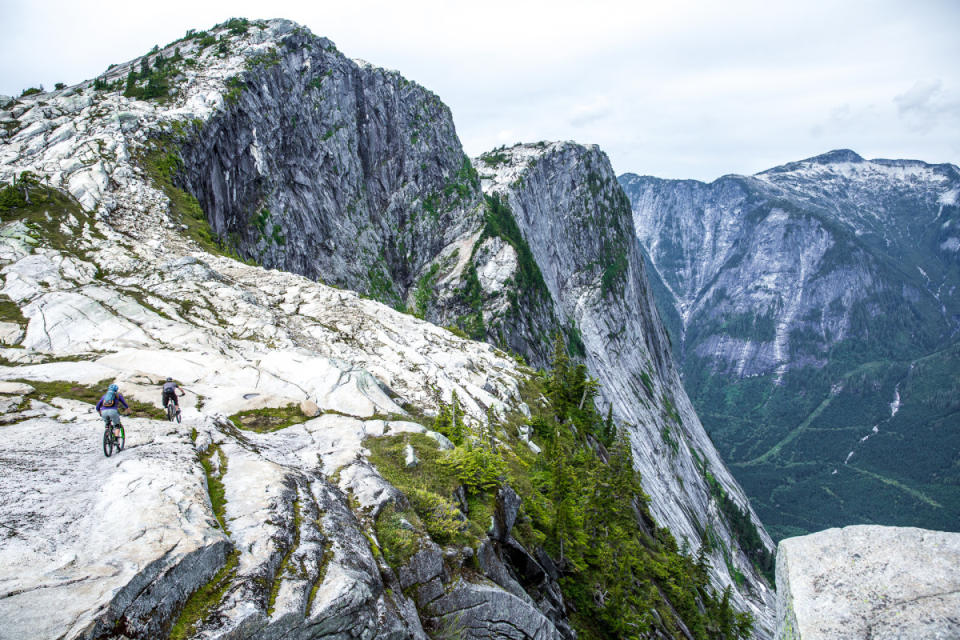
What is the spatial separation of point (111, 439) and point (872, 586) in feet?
58.4

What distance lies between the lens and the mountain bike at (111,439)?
1302 centimetres

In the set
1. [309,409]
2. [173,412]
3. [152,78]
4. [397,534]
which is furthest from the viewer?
[152,78]

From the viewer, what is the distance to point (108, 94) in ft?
165

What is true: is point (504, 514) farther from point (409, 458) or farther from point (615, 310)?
point (615, 310)

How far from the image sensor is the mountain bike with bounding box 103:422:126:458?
13018mm

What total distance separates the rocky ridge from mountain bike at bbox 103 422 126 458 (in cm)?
30

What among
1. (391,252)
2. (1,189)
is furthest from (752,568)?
(1,189)

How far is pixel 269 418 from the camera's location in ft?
64.0

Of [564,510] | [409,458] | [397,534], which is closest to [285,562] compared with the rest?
[397,534]

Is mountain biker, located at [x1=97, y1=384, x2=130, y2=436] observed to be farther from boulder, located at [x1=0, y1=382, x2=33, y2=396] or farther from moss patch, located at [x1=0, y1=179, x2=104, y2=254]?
moss patch, located at [x1=0, y1=179, x2=104, y2=254]

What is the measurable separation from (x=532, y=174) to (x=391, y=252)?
57302 millimetres

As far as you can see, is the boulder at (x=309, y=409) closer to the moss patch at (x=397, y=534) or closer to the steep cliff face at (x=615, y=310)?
the moss patch at (x=397, y=534)

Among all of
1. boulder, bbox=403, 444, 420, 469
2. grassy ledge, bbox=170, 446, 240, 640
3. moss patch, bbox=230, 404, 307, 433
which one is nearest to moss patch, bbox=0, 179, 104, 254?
moss patch, bbox=230, 404, 307, 433

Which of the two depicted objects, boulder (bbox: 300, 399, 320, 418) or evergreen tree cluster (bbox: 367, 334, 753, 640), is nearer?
evergreen tree cluster (bbox: 367, 334, 753, 640)
